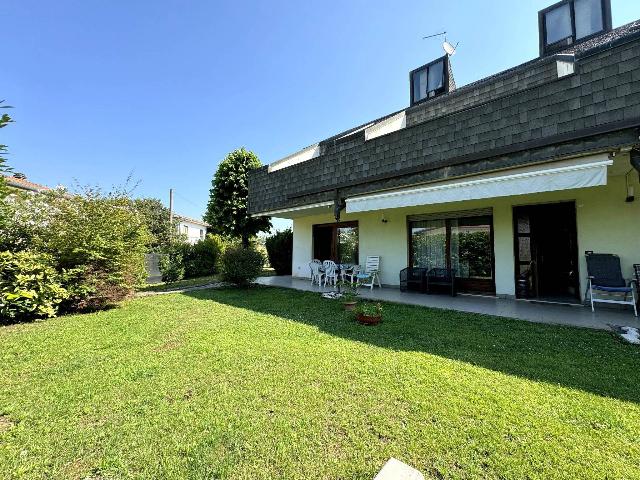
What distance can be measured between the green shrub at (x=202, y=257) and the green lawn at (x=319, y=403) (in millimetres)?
14787

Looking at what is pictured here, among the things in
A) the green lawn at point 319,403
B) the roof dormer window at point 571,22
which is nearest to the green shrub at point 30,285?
the green lawn at point 319,403

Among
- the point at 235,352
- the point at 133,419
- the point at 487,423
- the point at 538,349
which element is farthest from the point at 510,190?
the point at 133,419

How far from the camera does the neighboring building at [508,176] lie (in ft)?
21.9

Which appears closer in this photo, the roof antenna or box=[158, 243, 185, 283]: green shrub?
the roof antenna

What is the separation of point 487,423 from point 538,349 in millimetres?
3331

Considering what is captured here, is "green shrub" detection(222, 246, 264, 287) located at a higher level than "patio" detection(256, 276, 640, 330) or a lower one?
higher

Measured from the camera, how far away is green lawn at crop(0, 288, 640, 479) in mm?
2676

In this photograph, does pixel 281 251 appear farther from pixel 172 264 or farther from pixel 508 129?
pixel 508 129

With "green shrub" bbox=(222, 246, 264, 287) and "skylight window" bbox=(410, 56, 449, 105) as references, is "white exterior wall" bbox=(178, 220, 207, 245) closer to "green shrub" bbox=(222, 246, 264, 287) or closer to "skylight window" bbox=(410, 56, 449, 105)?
"green shrub" bbox=(222, 246, 264, 287)

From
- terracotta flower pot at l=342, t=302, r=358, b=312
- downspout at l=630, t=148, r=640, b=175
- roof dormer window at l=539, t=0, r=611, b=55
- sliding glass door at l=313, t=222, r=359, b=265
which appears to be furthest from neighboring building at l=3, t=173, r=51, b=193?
roof dormer window at l=539, t=0, r=611, b=55

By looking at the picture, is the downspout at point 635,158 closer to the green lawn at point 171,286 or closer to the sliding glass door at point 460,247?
the sliding glass door at point 460,247

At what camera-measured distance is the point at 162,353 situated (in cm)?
552

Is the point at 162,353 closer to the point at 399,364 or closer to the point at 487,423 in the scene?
the point at 399,364

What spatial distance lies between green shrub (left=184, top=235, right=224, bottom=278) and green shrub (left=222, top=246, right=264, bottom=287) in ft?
25.2
